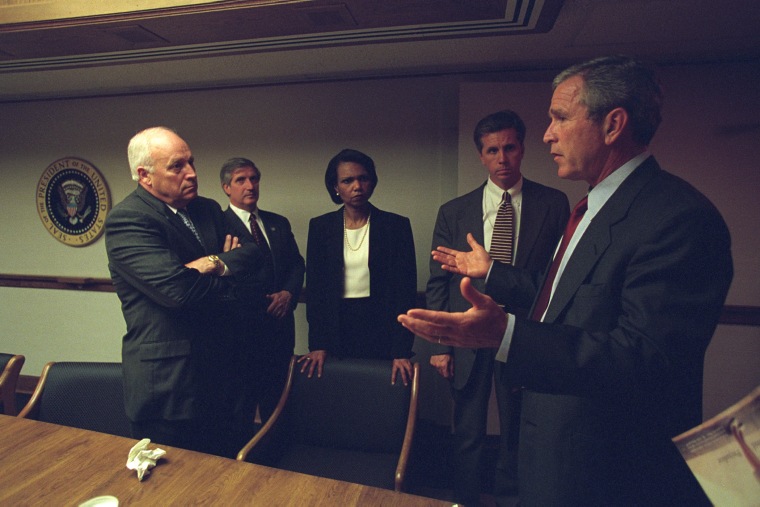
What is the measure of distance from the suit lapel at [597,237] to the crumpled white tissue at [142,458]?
1.17 meters

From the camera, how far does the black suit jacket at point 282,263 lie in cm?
261

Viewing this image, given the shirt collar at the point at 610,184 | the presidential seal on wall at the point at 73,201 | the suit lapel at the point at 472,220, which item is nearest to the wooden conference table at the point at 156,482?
the shirt collar at the point at 610,184

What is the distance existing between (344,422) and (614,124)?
1470 mm

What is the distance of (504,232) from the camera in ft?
7.04

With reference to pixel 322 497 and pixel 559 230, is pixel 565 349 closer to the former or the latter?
pixel 322 497

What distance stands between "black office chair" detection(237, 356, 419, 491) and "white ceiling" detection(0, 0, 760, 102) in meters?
1.73

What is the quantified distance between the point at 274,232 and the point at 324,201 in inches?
35.8

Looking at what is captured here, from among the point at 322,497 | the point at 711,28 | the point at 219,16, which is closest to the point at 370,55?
the point at 219,16

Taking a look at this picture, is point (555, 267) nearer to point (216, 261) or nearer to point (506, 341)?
point (506, 341)

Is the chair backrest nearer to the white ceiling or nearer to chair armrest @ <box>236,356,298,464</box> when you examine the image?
chair armrest @ <box>236,356,298,464</box>

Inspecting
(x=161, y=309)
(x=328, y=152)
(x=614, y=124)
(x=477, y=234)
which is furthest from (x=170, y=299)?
(x=328, y=152)

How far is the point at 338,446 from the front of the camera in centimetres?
185

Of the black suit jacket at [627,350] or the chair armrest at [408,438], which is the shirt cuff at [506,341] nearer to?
the black suit jacket at [627,350]

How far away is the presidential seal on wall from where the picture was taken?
13.3 feet
